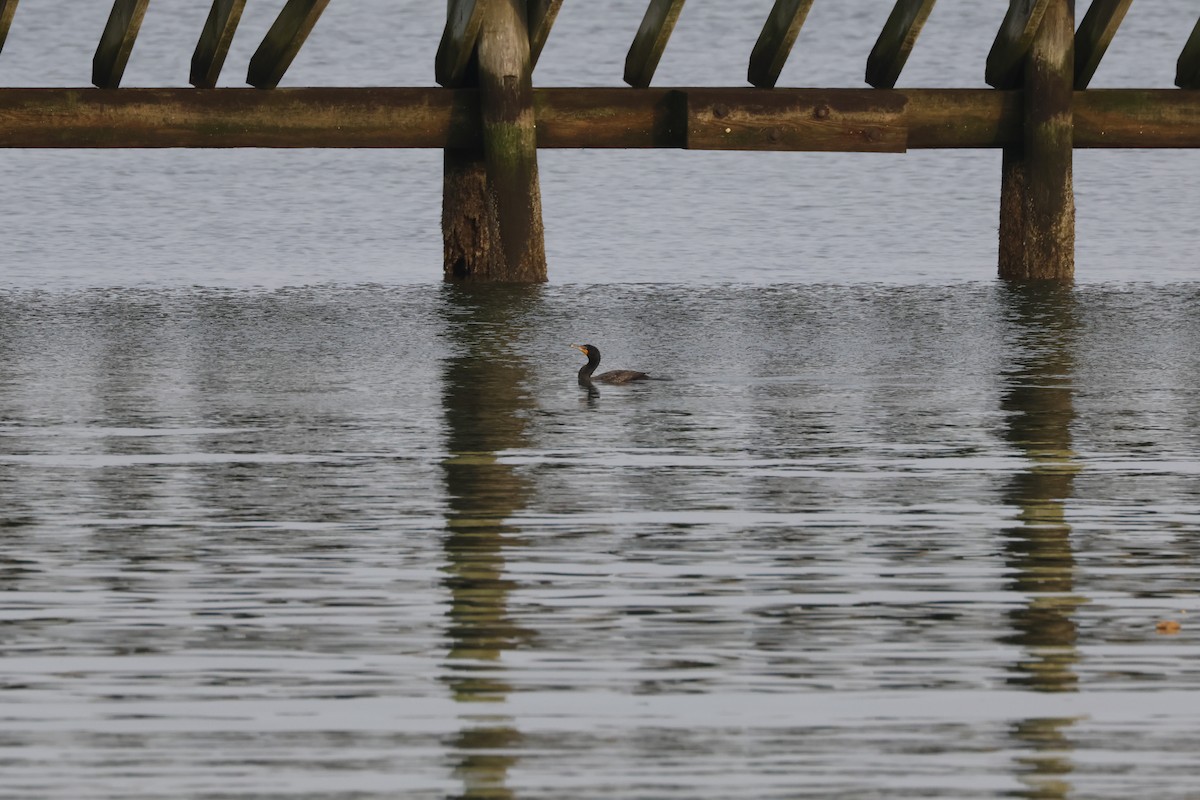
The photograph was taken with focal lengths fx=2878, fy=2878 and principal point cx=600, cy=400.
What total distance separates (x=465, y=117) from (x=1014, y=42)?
137 inches

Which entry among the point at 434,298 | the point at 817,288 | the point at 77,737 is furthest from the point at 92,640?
the point at 817,288

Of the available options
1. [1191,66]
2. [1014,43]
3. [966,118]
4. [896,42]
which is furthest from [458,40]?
[1191,66]

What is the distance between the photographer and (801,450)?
34.5 feet

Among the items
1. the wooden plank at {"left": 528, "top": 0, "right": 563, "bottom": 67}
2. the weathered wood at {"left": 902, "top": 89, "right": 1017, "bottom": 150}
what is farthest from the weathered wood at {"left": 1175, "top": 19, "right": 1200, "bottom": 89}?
the wooden plank at {"left": 528, "top": 0, "right": 563, "bottom": 67}

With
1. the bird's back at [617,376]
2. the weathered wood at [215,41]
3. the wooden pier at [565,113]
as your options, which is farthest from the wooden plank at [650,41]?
the bird's back at [617,376]

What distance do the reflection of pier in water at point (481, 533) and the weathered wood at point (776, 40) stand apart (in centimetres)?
331

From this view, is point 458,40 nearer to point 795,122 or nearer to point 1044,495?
point 795,122

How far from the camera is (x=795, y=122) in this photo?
692 inches

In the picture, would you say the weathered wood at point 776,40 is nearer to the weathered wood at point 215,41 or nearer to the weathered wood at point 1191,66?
the weathered wood at point 1191,66

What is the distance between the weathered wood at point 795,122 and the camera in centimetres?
1748

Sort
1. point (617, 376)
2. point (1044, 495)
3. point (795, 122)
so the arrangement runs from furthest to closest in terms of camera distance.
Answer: point (795, 122) → point (617, 376) → point (1044, 495)

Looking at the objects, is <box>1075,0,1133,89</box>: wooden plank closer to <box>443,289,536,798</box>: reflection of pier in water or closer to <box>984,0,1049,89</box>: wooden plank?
<box>984,0,1049,89</box>: wooden plank

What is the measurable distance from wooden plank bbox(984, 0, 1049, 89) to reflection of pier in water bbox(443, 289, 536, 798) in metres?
4.22

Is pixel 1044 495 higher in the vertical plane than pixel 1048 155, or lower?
lower
